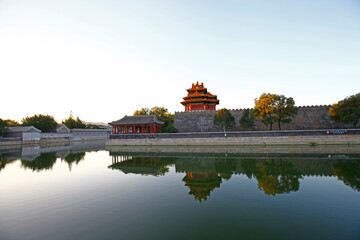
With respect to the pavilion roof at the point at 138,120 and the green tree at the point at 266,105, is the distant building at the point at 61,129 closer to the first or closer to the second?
the pavilion roof at the point at 138,120

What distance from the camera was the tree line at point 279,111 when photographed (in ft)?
88.3

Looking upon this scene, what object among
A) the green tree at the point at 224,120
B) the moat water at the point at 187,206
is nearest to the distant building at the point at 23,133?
the moat water at the point at 187,206

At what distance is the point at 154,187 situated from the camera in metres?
9.83

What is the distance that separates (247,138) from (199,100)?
18.6 meters

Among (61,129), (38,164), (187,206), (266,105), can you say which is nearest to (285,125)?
(266,105)

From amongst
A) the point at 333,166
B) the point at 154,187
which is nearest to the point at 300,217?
the point at 154,187

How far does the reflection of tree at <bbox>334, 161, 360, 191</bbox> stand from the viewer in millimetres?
9336

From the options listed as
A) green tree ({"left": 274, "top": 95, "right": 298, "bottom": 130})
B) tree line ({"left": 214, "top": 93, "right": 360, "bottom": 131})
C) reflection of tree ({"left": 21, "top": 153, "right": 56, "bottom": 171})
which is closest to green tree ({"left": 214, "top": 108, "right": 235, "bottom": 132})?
tree line ({"left": 214, "top": 93, "right": 360, "bottom": 131})

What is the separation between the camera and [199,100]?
4484cm

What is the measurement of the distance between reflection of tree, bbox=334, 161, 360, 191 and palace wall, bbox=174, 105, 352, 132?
24024 mm

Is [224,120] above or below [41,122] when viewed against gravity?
below

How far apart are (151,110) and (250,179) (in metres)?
41.1

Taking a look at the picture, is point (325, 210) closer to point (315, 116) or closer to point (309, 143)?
point (309, 143)

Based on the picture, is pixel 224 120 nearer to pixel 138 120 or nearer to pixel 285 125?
pixel 285 125
